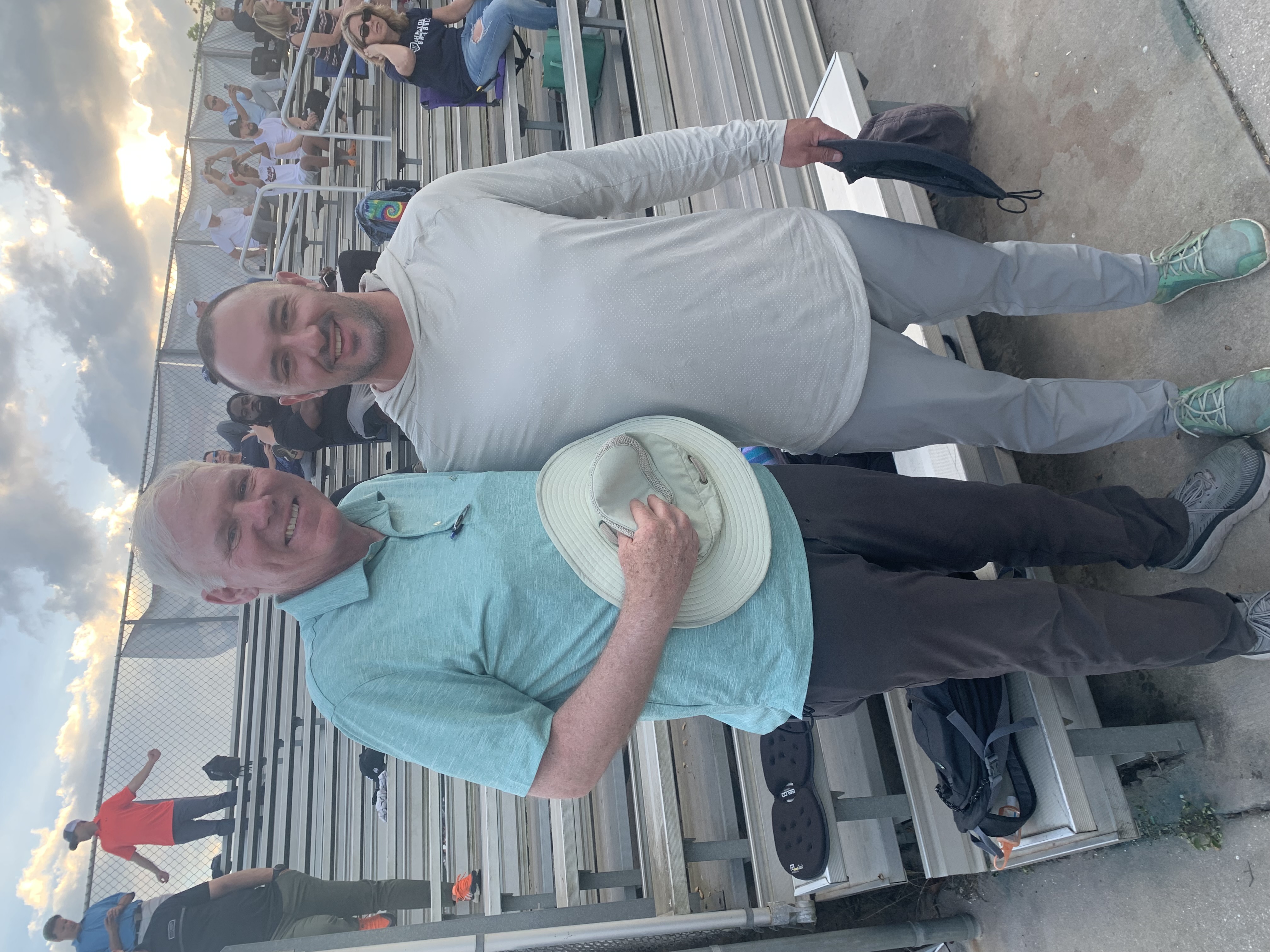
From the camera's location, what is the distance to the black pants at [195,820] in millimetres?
3945

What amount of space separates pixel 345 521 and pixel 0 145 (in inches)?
204

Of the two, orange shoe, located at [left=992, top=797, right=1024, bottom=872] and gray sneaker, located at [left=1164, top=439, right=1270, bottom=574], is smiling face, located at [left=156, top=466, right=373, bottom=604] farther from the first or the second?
gray sneaker, located at [left=1164, top=439, right=1270, bottom=574]

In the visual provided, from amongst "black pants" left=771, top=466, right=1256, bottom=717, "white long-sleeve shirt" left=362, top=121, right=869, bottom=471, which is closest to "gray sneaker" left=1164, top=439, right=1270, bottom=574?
"black pants" left=771, top=466, right=1256, bottom=717

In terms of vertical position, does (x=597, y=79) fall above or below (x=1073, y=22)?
above

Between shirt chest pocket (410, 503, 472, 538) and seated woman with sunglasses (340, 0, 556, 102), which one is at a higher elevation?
seated woman with sunglasses (340, 0, 556, 102)

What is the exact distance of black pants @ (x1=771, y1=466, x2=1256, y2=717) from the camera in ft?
4.24

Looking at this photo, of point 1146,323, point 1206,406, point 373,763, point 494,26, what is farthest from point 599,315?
point 494,26

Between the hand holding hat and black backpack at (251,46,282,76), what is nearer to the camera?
the hand holding hat

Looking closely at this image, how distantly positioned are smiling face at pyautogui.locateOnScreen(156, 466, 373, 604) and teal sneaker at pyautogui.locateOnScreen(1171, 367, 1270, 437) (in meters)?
1.98

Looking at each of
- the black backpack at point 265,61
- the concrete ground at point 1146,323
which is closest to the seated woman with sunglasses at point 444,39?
the black backpack at point 265,61

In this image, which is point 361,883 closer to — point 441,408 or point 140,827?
point 140,827

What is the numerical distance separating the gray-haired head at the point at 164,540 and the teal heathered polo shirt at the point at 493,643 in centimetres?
18

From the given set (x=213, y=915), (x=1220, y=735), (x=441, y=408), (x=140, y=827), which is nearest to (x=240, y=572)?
(x=441, y=408)

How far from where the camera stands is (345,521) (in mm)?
1332
